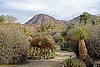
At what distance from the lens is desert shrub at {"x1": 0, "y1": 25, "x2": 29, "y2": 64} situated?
1632cm

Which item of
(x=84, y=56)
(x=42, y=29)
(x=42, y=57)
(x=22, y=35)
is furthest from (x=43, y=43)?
(x=42, y=29)

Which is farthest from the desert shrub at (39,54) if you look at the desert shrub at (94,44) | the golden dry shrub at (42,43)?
the desert shrub at (94,44)

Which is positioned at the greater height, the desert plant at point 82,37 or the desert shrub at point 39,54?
the desert plant at point 82,37

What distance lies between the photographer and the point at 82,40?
1493cm

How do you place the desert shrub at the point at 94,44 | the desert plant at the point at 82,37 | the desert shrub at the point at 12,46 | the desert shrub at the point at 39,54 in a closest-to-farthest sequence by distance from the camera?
the desert plant at the point at 82,37
the desert shrub at the point at 94,44
the desert shrub at the point at 12,46
the desert shrub at the point at 39,54

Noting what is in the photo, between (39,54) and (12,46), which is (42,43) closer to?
(39,54)

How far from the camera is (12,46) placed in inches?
651

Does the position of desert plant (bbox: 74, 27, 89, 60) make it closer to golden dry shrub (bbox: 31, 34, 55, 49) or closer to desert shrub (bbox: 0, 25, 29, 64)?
desert shrub (bbox: 0, 25, 29, 64)

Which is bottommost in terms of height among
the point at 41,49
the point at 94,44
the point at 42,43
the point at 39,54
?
the point at 39,54

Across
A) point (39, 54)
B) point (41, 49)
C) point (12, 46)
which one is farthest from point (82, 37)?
point (41, 49)

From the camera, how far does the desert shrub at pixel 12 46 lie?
16.3m

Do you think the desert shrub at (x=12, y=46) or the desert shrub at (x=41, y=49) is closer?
the desert shrub at (x=12, y=46)

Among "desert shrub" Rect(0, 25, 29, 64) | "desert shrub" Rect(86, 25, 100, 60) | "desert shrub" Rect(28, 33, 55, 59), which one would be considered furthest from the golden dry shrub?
"desert shrub" Rect(86, 25, 100, 60)

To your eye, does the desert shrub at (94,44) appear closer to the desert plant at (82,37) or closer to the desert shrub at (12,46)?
the desert plant at (82,37)
